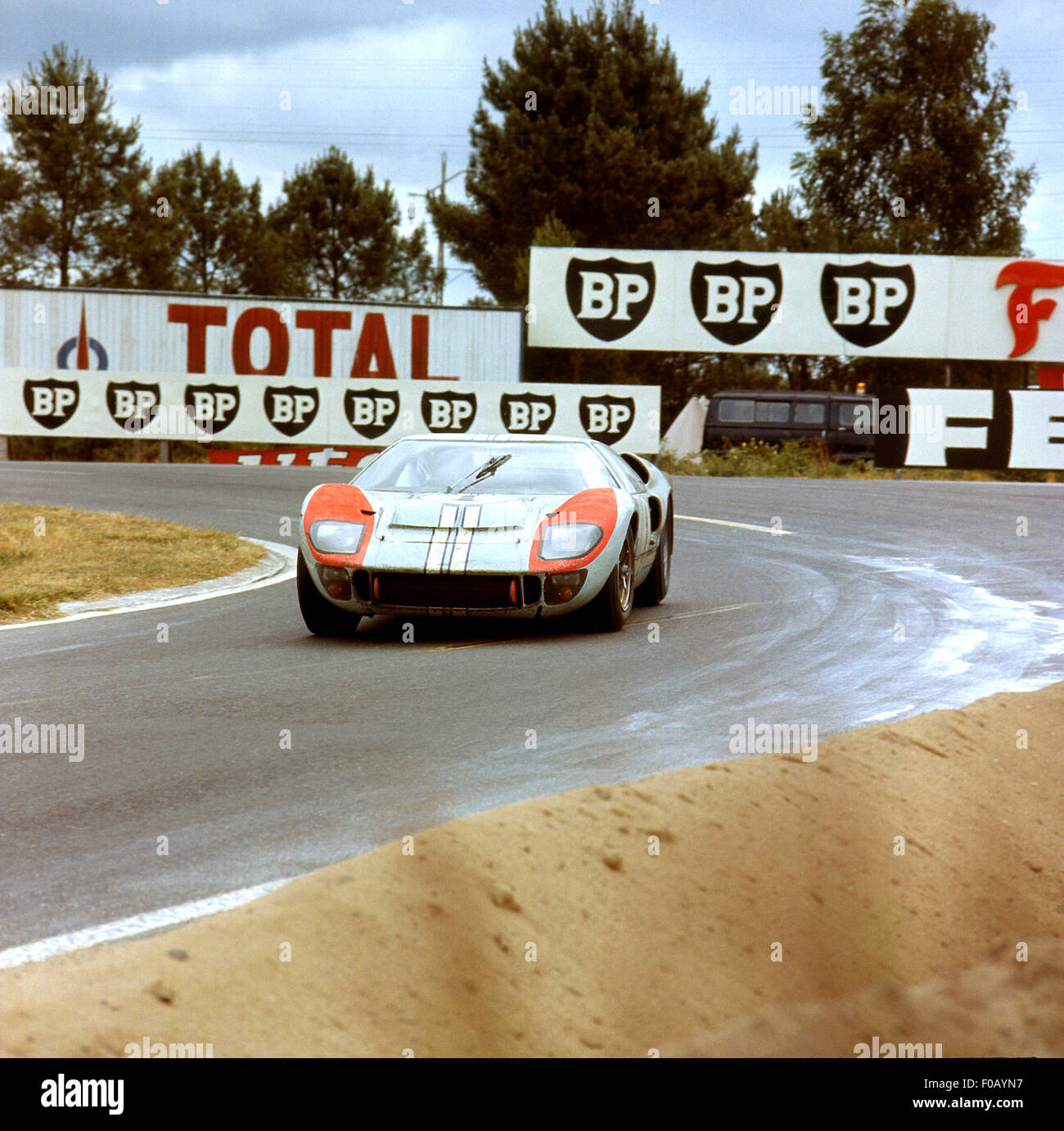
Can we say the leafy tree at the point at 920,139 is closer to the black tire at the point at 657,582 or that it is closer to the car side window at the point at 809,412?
the car side window at the point at 809,412

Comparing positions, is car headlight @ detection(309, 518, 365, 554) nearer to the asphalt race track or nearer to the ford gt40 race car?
the ford gt40 race car

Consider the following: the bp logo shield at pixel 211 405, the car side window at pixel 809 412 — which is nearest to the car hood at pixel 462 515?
the bp logo shield at pixel 211 405

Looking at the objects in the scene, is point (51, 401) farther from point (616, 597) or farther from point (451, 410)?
point (616, 597)

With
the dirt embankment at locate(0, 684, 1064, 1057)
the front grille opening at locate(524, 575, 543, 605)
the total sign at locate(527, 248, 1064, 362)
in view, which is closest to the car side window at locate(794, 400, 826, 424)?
the total sign at locate(527, 248, 1064, 362)

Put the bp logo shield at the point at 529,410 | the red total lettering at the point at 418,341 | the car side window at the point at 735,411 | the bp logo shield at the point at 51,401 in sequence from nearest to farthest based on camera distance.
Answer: the bp logo shield at the point at 529,410 → the bp logo shield at the point at 51,401 → the red total lettering at the point at 418,341 → the car side window at the point at 735,411

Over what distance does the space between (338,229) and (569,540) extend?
163ft

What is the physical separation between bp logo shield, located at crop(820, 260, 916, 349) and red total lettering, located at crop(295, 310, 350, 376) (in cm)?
1106

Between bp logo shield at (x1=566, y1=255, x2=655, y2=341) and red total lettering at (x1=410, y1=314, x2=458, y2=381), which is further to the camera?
red total lettering at (x1=410, y1=314, x2=458, y2=381)

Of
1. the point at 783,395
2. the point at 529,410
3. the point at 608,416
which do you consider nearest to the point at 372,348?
the point at 529,410

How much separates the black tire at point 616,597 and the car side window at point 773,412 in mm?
30365

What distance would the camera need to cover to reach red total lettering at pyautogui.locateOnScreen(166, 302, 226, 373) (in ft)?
107

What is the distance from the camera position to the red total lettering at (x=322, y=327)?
32.6 meters

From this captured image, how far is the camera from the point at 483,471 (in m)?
8.84

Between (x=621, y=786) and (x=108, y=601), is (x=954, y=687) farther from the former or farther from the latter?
(x=108, y=601)
